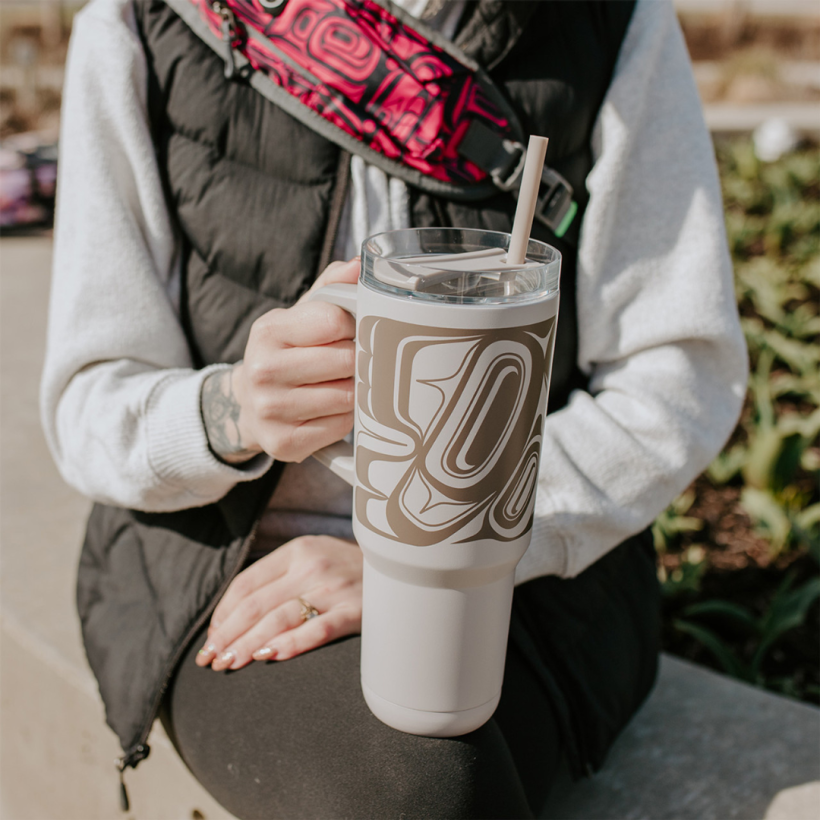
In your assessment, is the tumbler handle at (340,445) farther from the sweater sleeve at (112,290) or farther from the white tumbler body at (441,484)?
the sweater sleeve at (112,290)

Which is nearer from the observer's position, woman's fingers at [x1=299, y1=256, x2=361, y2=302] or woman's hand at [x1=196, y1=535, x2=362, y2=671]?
woman's fingers at [x1=299, y1=256, x2=361, y2=302]

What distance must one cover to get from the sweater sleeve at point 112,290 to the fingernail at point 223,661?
20 cm

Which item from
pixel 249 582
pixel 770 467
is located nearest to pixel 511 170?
pixel 249 582

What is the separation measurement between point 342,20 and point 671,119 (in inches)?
18.0

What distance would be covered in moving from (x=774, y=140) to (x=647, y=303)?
5250mm

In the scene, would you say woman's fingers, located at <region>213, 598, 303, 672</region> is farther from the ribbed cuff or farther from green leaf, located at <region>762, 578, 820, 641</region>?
green leaf, located at <region>762, 578, 820, 641</region>

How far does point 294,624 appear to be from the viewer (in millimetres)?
1010

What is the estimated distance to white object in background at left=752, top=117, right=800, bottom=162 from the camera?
18.0ft

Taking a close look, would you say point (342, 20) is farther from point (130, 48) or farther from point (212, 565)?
point (212, 565)

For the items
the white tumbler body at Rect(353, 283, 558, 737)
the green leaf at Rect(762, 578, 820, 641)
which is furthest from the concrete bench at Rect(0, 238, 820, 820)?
the white tumbler body at Rect(353, 283, 558, 737)

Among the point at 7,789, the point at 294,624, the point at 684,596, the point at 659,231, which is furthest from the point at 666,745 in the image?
the point at 7,789

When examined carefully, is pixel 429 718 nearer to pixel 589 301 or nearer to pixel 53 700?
pixel 589 301

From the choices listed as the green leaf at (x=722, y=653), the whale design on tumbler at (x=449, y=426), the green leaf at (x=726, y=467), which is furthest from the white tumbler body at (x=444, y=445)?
the green leaf at (x=726, y=467)

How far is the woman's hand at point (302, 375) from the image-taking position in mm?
764
